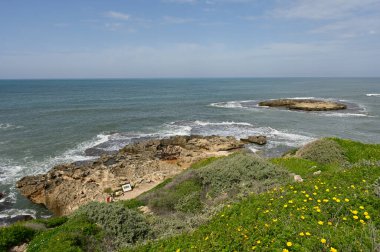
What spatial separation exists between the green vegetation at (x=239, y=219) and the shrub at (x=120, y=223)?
0.13 ft

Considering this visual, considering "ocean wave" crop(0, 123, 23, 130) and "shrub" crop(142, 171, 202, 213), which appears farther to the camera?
"ocean wave" crop(0, 123, 23, 130)

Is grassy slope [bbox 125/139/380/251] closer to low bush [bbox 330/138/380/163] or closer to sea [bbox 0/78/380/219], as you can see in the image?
low bush [bbox 330/138/380/163]

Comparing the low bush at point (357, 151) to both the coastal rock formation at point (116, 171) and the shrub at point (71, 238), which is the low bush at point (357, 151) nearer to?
the coastal rock formation at point (116, 171)

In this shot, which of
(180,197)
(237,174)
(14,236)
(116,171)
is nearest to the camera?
(14,236)

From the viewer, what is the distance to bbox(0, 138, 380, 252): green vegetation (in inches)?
254

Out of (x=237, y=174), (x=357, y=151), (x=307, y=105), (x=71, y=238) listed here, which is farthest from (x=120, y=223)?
(x=307, y=105)

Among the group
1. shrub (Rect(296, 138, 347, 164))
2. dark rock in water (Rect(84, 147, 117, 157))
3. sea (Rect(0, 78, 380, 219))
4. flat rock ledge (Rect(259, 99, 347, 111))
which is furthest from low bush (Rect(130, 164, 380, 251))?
flat rock ledge (Rect(259, 99, 347, 111))

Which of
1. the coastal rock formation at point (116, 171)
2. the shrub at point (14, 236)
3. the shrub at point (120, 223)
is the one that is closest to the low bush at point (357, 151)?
the coastal rock formation at point (116, 171)

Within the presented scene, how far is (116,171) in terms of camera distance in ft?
91.3

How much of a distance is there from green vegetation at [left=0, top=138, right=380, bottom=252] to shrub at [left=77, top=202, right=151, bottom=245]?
1.6 inches

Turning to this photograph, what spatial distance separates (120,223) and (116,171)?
16989mm

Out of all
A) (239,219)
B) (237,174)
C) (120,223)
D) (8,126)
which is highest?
(239,219)

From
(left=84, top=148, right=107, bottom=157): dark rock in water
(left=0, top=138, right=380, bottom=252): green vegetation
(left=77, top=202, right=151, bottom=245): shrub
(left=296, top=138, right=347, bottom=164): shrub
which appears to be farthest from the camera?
(left=84, top=148, right=107, bottom=157): dark rock in water

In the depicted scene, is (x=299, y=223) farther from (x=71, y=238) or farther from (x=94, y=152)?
(x=94, y=152)
